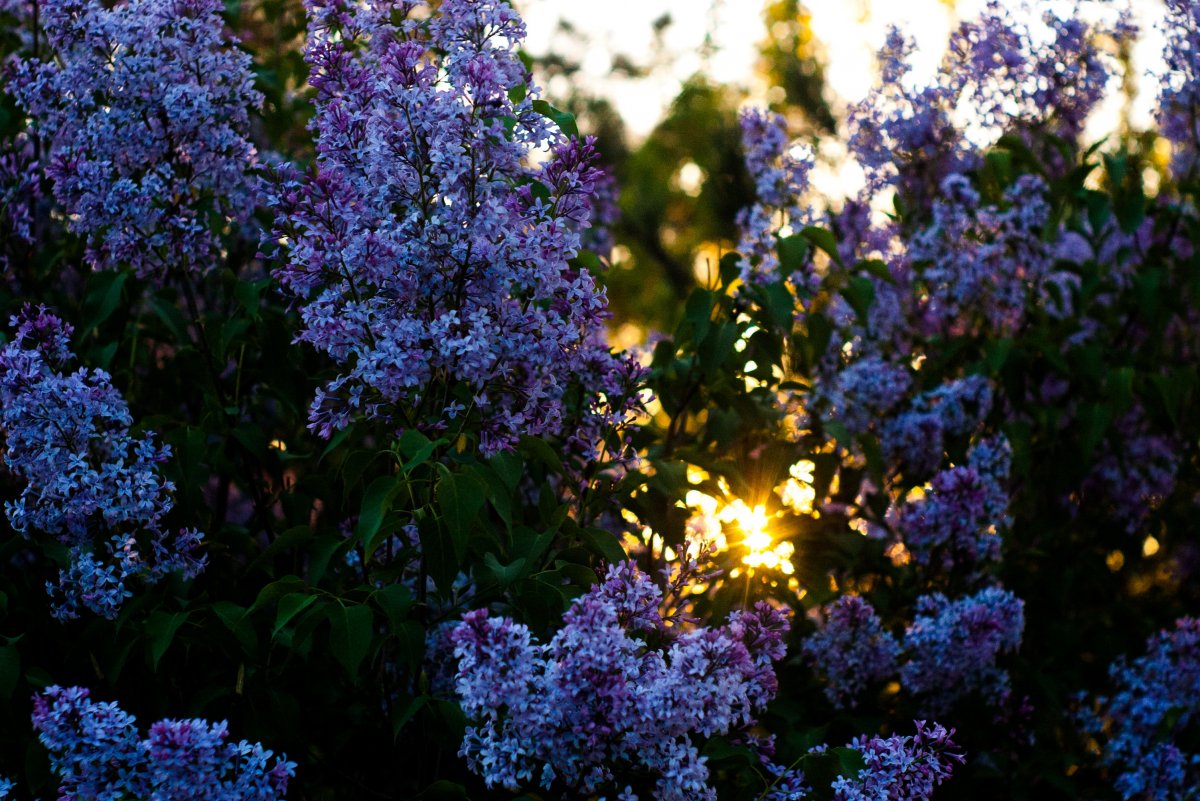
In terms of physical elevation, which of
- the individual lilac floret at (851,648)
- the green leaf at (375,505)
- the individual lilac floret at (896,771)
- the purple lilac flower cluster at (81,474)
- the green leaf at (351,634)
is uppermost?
the purple lilac flower cluster at (81,474)

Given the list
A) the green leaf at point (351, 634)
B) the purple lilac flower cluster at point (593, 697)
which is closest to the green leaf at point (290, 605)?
the green leaf at point (351, 634)

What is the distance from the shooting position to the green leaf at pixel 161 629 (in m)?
2.64

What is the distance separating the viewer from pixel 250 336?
3.58 m

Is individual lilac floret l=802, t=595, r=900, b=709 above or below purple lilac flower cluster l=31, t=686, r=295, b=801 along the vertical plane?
above

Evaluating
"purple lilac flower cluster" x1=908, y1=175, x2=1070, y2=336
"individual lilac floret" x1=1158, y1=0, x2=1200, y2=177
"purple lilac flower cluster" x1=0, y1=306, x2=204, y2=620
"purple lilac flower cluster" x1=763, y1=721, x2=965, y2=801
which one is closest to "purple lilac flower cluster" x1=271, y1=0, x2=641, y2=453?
"purple lilac flower cluster" x1=0, y1=306, x2=204, y2=620

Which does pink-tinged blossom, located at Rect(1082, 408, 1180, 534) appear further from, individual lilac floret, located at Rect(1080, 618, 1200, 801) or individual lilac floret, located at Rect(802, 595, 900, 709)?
individual lilac floret, located at Rect(802, 595, 900, 709)

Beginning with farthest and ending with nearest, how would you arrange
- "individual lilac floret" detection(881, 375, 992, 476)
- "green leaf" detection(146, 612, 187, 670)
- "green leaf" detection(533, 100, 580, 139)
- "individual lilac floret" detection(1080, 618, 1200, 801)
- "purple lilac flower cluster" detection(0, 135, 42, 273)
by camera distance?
A: 1. "individual lilac floret" detection(881, 375, 992, 476)
2. "individual lilac floret" detection(1080, 618, 1200, 801)
3. "purple lilac flower cluster" detection(0, 135, 42, 273)
4. "green leaf" detection(533, 100, 580, 139)
5. "green leaf" detection(146, 612, 187, 670)

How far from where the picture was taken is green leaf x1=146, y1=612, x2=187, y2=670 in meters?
2.64

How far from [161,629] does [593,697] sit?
3.32 ft

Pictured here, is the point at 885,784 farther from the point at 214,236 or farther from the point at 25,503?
the point at 214,236

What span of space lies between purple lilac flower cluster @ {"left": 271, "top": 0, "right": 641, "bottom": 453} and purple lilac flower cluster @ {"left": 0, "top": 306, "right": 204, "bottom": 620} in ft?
1.52

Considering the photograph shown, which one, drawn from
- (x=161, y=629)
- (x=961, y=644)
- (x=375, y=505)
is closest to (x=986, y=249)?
(x=961, y=644)

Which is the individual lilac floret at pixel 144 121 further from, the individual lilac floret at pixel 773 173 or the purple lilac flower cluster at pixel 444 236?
the individual lilac floret at pixel 773 173

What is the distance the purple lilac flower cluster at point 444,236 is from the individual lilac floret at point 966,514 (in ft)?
5.33
